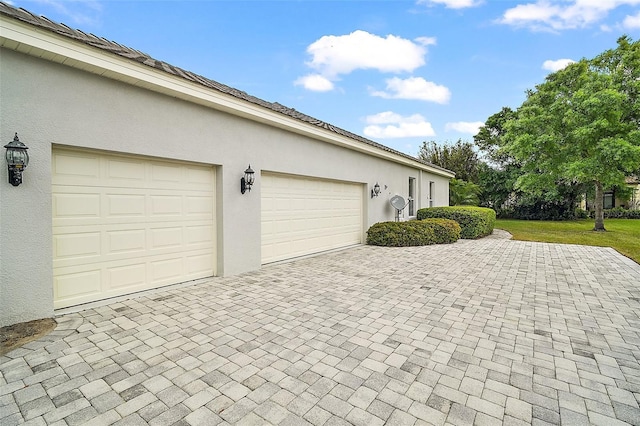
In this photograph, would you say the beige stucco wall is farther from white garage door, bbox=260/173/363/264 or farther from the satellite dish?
the satellite dish

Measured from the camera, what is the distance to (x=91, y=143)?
412cm

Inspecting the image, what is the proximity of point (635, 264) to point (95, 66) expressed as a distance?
37.3 ft

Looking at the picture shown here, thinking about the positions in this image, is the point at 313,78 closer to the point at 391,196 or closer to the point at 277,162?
the point at 391,196

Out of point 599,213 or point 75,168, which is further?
point 599,213

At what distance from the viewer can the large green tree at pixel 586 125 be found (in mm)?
12977

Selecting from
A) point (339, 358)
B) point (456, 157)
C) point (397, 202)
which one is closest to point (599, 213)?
point (456, 157)

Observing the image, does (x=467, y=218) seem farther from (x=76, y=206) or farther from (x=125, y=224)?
(x=76, y=206)

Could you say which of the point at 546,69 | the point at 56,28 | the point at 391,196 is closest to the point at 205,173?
the point at 56,28

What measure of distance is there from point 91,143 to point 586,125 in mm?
17985

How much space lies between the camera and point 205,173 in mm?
5762

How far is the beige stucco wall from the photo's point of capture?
3.52 meters

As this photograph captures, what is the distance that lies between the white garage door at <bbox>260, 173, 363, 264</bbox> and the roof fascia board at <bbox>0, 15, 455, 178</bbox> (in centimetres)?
143

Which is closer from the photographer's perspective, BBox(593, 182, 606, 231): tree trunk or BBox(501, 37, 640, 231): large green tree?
BBox(501, 37, 640, 231): large green tree

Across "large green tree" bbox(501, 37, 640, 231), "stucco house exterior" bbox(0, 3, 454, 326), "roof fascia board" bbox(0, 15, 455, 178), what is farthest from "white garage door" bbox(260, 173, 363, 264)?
"large green tree" bbox(501, 37, 640, 231)
